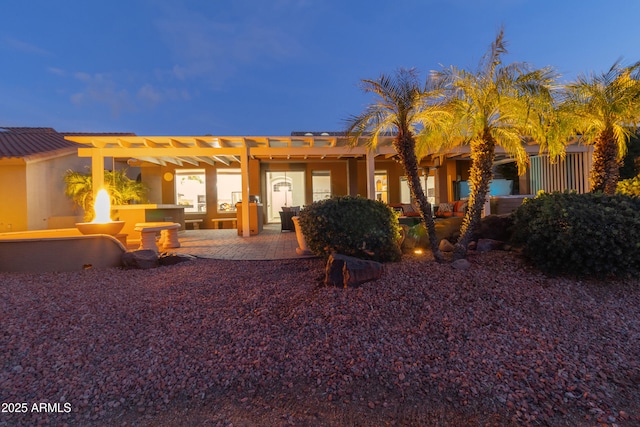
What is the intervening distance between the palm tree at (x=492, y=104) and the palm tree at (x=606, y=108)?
0.88 metres

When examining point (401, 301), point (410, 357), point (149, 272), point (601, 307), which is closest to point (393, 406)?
point (410, 357)

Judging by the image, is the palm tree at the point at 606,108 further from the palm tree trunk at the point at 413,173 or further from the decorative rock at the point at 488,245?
the palm tree trunk at the point at 413,173

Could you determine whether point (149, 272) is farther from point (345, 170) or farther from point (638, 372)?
point (345, 170)

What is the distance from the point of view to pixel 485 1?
72.6 ft

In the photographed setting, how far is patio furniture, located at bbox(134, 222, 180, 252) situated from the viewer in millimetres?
7030

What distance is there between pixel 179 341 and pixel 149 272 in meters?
2.77

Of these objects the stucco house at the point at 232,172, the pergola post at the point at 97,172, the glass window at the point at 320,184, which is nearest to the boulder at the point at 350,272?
the stucco house at the point at 232,172

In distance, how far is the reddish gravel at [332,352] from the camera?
2219 millimetres

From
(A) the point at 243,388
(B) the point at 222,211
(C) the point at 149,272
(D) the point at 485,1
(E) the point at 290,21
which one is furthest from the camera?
(E) the point at 290,21

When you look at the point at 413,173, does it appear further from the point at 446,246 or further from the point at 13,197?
the point at 13,197

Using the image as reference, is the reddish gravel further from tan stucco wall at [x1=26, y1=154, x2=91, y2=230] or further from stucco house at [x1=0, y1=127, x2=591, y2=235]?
tan stucco wall at [x1=26, y1=154, x2=91, y2=230]

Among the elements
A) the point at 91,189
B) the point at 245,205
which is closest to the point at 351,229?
the point at 245,205

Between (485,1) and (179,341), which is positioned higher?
(485,1)

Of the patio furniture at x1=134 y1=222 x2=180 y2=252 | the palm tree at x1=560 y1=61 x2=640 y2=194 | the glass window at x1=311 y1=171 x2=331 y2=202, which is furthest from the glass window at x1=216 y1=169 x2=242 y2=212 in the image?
the palm tree at x1=560 y1=61 x2=640 y2=194
